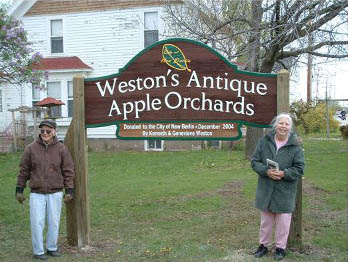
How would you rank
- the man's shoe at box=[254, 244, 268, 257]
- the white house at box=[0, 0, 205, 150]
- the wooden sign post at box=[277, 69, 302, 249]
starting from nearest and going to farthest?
1. the man's shoe at box=[254, 244, 268, 257]
2. the wooden sign post at box=[277, 69, 302, 249]
3. the white house at box=[0, 0, 205, 150]

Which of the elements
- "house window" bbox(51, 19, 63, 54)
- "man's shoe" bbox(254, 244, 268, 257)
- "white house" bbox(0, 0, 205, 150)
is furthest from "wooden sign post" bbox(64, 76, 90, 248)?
"house window" bbox(51, 19, 63, 54)

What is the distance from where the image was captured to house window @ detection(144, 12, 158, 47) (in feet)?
57.9

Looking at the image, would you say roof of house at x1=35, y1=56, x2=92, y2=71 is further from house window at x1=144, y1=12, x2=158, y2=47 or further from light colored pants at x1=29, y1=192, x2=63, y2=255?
light colored pants at x1=29, y1=192, x2=63, y2=255

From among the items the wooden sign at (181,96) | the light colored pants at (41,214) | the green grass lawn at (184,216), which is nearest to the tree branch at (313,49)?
the green grass lawn at (184,216)

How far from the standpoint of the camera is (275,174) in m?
4.59

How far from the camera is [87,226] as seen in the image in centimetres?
557

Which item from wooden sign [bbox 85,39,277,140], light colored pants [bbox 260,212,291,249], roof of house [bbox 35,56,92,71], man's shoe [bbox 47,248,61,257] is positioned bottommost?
man's shoe [bbox 47,248,61,257]

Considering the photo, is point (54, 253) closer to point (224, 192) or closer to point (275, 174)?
point (275, 174)

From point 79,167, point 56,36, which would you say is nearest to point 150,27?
point 56,36

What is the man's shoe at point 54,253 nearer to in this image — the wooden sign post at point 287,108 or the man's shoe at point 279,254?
the man's shoe at point 279,254

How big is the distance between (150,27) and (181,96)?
42.5 feet

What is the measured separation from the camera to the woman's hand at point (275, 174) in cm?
458

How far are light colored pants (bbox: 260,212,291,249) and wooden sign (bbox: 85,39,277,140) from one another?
1.07 metres

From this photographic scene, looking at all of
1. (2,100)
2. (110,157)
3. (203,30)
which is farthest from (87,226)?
(2,100)
